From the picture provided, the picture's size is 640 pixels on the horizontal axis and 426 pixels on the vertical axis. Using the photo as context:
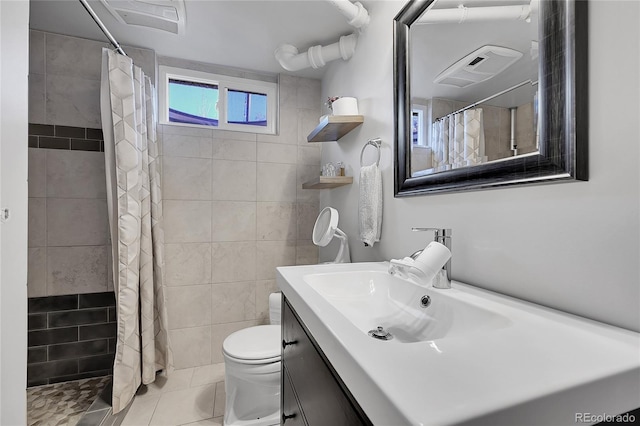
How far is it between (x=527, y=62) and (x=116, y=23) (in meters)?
2.12

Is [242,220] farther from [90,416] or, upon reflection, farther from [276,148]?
[90,416]

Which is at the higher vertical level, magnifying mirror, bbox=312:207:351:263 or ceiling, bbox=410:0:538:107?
ceiling, bbox=410:0:538:107

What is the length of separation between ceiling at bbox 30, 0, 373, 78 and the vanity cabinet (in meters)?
1.54

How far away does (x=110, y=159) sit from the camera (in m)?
1.68

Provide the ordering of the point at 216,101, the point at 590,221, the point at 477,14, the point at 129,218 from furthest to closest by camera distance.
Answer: the point at 216,101
the point at 129,218
the point at 477,14
the point at 590,221

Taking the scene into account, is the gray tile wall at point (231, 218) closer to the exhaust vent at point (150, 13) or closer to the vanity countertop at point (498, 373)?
the exhaust vent at point (150, 13)

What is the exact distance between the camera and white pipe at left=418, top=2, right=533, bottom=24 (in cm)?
77

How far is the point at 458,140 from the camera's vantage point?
995 millimetres

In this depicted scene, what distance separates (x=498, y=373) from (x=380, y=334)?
1.40 ft

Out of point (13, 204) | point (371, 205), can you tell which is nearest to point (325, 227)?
point (371, 205)

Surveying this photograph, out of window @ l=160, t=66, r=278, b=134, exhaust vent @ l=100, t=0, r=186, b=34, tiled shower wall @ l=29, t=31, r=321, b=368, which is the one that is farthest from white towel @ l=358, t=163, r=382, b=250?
exhaust vent @ l=100, t=0, r=186, b=34

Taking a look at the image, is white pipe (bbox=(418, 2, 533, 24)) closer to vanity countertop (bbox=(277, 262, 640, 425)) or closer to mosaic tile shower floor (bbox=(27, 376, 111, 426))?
vanity countertop (bbox=(277, 262, 640, 425))

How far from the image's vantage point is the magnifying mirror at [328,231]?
4.91ft

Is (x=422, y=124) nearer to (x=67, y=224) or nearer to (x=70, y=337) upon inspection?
(x=67, y=224)
